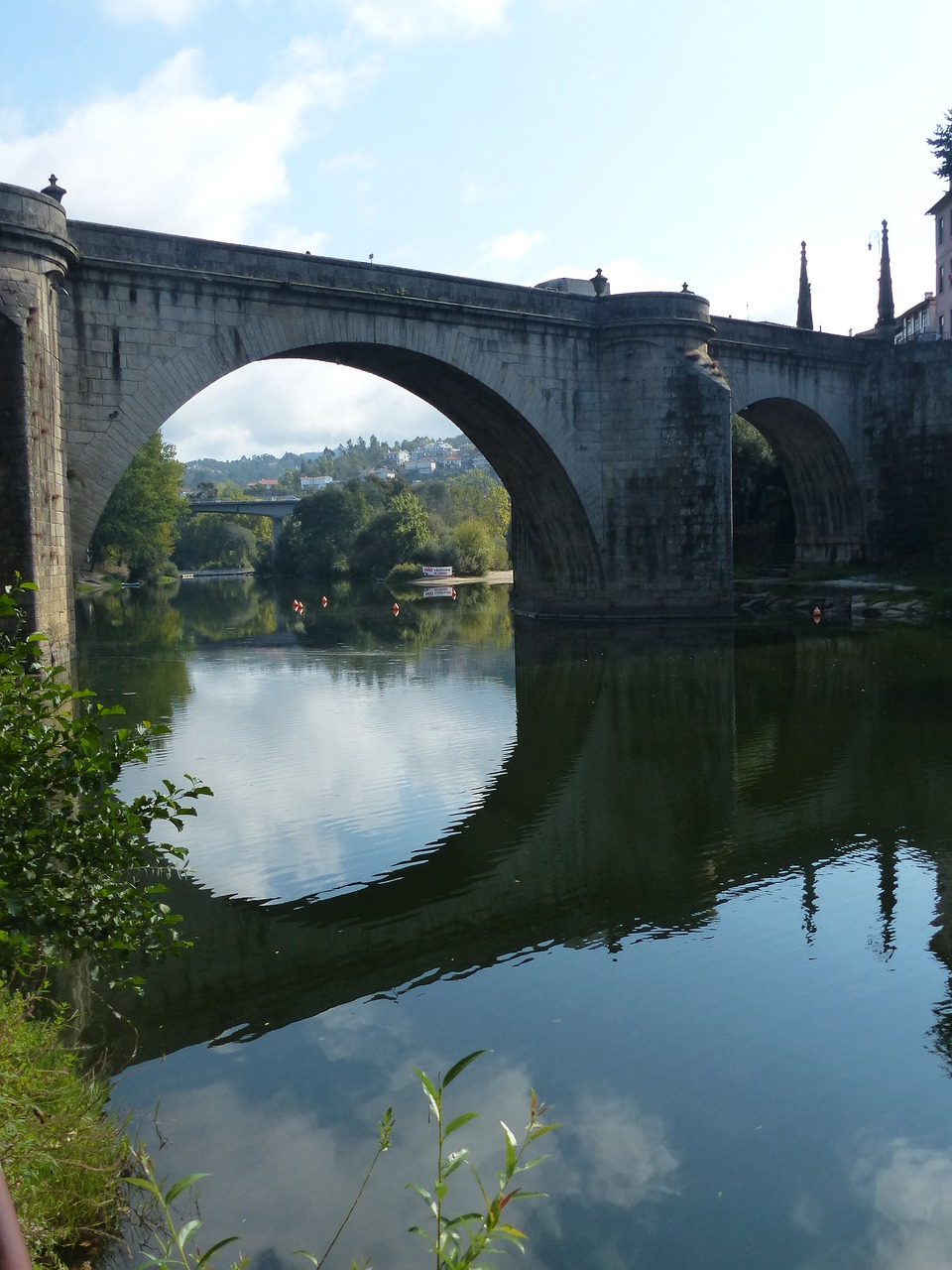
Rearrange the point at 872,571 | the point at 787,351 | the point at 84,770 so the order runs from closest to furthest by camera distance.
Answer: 1. the point at 84,770
2. the point at 787,351
3. the point at 872,571

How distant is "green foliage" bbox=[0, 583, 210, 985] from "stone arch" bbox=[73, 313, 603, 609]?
46.6 ft

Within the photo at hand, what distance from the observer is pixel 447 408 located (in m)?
26.6

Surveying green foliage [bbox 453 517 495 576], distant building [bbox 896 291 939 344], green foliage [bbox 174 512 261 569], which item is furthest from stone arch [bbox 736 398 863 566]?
green foliage [bbox 174 512 261 569]

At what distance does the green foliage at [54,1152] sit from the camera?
11.7 feet

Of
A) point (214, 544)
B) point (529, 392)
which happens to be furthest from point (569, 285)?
point (214, 544)

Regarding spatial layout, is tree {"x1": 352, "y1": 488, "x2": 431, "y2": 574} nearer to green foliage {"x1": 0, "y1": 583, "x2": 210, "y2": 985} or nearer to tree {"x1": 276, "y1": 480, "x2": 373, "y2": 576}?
tree {"x1": 276, "y1": 480, "x2": 373, "y2": 576}

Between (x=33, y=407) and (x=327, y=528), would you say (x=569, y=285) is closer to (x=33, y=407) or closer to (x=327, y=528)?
(x=33, y=407)

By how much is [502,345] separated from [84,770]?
21.1m

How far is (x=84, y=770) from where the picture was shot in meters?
4.50

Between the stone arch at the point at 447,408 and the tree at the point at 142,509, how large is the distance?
96.1ft

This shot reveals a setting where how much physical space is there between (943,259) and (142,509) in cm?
3760

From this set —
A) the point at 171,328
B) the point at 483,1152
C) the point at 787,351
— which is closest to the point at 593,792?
the point at 483,1152

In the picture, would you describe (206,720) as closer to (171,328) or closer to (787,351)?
(171,328)

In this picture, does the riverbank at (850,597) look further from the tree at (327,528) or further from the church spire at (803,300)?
the tree at (327,528)
